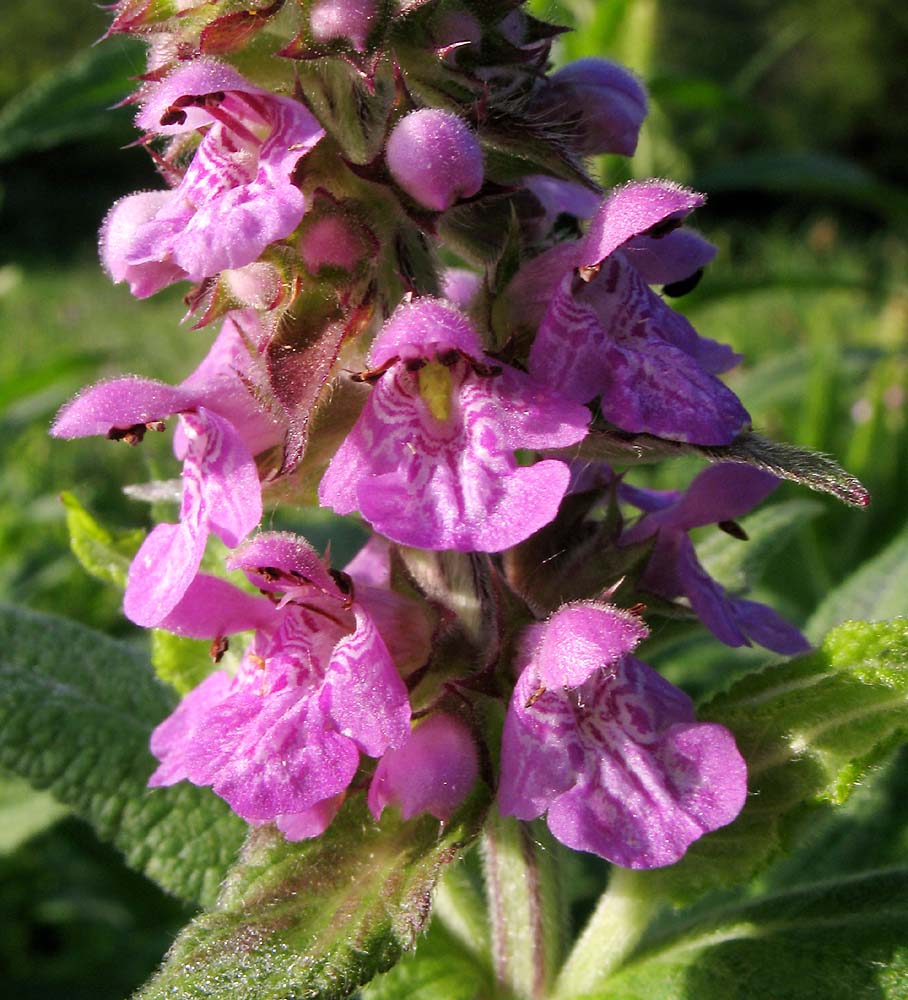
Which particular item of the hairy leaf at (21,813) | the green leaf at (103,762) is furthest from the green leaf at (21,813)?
the green leaf at (103,762)

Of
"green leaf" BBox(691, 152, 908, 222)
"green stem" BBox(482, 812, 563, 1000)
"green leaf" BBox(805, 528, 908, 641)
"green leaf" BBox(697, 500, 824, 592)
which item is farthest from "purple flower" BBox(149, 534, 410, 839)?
"green leaf" BBox(691, 152, 908, 222)

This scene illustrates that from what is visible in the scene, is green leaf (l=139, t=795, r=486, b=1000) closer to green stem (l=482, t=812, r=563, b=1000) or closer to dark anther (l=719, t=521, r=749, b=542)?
green stem (l=482, t=812, r=563, b=1000)

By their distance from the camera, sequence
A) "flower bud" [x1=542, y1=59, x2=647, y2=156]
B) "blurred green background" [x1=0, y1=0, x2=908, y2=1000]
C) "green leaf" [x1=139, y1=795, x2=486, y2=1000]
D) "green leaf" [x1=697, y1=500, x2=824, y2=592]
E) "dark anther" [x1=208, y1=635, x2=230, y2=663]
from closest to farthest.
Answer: "green leaf" [x1=139, y1=795, x2=486, y2=1000]
"dark anther" [x1=208, y1=635, x2=230, y2=663]
"flower bud" [x1=542, y1=59, x2=647, y2=156]
"green leaf" [x1=697, y1=500, x2=824, y2=592]
"blurred green background" [x1=0, y1=0, x2=908, y2=1000]

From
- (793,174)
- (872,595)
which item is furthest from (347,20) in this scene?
(793,174)

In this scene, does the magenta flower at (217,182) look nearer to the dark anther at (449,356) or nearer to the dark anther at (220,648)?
the dark anther at (449,356)

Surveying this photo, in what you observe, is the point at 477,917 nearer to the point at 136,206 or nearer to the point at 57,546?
the point at 136,206

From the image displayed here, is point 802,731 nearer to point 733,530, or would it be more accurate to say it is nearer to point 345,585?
point 733,530
